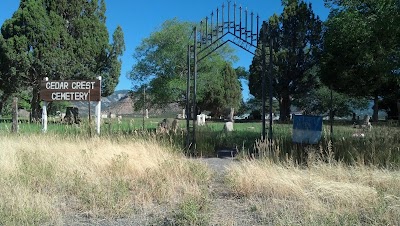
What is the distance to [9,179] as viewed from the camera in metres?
6.23

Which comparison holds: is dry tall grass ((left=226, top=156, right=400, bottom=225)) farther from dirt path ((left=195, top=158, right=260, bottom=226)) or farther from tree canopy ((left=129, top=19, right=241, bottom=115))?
tree canopy ((left=129, top=19, right=241, bottom=115))

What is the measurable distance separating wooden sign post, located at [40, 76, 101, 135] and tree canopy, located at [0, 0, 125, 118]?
685 inches

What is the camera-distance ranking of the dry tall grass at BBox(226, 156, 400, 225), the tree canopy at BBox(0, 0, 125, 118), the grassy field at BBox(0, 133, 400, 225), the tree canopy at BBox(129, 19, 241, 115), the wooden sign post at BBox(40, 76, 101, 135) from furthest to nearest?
the tree canopy at BBox(129, 19, 241, 115) < the tree canopy at BBox(0, 0, 125, 118) < the wooden sign post at BBox(40, 76, 101, 135) < the grassy field at BBox(0, 133, 400, 225) < the dry tall grass at BBox(226, 156, 400, 225)

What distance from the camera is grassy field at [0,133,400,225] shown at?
4555 millimetres

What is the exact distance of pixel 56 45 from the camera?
34938mm

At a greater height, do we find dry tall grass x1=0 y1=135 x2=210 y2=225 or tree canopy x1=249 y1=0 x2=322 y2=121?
tree canopy x1=249 y1=0 x2=322 y2=121

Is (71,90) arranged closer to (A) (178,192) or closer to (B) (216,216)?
(A) (178,192)

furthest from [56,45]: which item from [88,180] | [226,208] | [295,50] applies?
[226,208]

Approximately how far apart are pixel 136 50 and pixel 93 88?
29734 mm

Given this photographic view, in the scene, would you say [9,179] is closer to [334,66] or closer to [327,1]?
[327,1]

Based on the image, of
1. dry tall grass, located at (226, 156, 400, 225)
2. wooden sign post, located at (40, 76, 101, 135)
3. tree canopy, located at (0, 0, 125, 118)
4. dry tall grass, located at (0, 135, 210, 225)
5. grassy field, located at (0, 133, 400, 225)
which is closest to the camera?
dry tall grass, located at (226, 156, 400, 225)

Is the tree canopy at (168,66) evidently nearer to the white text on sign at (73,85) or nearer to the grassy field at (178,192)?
the white text on sign at (73,85)

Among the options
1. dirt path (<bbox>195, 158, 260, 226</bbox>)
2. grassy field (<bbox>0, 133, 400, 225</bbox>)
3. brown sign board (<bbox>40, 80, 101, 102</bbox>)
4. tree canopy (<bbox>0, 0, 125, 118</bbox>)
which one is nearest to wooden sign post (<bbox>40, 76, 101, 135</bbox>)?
brown sign board (<bbox>40, 80, 101, 102</bbox>)

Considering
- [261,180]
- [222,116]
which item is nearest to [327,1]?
[261,180]
